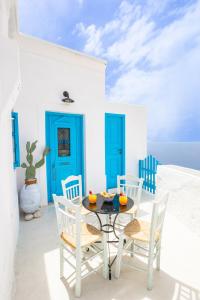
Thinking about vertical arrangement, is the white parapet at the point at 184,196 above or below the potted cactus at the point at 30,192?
below

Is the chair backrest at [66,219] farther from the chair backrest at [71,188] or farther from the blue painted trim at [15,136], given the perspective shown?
the blue painted trim at [15,136]

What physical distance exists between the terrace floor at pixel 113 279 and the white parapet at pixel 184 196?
53cm

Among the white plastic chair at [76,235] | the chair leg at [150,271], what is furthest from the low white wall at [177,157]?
the white plastic chair at [76,235]

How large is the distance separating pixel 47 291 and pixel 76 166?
2.80 metres

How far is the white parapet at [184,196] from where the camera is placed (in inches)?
121

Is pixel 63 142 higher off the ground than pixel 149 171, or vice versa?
pixel 63 142

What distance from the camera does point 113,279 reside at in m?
1.78

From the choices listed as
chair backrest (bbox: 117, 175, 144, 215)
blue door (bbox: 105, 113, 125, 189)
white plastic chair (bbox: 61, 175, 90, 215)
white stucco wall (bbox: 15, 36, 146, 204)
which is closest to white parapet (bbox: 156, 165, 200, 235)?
chair backrest (bbox: 117, 175, 144, 215)

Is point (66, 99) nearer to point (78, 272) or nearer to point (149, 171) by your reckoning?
point (149, 171)

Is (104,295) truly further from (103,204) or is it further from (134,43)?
(134,43)

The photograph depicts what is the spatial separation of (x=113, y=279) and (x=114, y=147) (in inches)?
139

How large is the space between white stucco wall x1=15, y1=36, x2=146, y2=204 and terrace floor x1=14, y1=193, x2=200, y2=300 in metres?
1.68

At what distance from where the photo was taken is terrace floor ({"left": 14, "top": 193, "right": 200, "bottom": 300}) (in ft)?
5.23

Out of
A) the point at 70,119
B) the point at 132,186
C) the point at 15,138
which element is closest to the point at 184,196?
the point at 132,186
